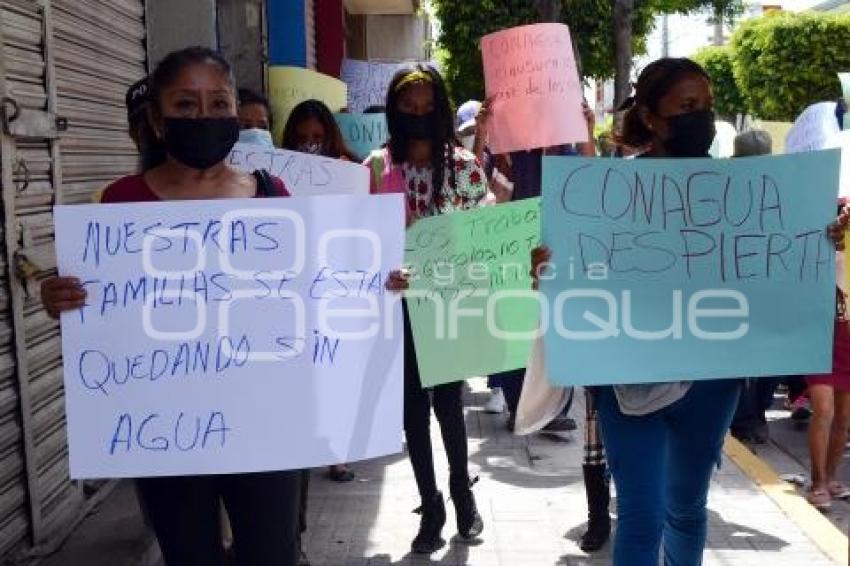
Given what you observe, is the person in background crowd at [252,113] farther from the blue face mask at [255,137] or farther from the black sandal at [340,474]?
the black sandal at [340,474]

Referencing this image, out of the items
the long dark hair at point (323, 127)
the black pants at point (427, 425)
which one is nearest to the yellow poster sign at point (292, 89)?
the long dark hair at point (323, 127)

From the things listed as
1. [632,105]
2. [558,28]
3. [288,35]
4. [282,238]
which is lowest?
[282,238]

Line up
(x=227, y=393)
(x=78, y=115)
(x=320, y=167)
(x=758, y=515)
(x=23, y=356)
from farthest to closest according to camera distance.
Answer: (x=758, y=515), (x=78, y=115), (x=320, y=167), (x=23, y=356), (x=227, y=393)

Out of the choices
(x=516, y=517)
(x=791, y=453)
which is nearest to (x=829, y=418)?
(x=791, y=453)

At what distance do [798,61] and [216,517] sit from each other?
2101 cm

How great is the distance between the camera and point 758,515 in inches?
178

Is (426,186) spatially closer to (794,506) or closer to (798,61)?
(794,506)

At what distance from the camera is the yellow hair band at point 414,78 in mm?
3812

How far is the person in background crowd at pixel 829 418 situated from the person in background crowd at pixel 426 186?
2.00 meters

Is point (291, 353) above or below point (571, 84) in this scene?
below

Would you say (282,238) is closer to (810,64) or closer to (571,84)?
(571,84)

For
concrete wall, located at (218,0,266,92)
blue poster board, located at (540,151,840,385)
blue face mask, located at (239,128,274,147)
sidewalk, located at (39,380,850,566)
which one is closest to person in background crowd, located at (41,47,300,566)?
blue poster board, located at (540,151,840,385)

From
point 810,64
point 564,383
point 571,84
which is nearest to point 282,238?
point 564,383

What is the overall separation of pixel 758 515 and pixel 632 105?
2.34 meters
